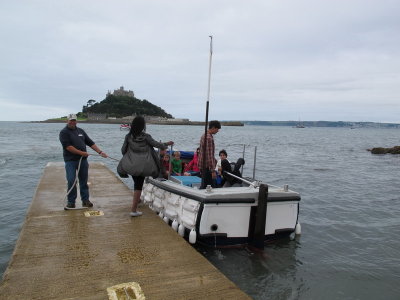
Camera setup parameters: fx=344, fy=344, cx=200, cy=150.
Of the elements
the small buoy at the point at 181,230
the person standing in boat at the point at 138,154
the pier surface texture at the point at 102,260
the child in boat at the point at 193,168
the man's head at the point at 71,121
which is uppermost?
the man's head at the point at 71,121

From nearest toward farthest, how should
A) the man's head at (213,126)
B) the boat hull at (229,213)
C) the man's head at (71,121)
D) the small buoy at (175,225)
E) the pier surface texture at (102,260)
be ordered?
the pier surface texture at (102,260) < the boat hull at (229,213) < the man's head at (71,121) < the man's head at (213,126) < the small buoy at (175,225)

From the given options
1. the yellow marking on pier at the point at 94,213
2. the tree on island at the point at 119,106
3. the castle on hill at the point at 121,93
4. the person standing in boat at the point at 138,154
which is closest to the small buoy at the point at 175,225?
the person standing in boat at the point at 138,154

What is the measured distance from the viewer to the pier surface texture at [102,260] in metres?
4.15

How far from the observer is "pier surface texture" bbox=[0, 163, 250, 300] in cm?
415

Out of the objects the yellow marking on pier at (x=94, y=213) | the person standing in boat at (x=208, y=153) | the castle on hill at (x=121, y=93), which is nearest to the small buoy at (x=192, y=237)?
the person standing in boat at (x=208, y=153)

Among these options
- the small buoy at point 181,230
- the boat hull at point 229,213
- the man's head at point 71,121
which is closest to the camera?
the boat hull at point 229,213

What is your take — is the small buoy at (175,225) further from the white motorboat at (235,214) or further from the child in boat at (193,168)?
the child in boat at (193,168)

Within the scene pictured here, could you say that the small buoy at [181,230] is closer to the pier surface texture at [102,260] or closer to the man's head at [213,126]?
the pier surface texture at [102,260]

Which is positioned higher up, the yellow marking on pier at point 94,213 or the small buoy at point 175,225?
the yellow marking on pier at point 94,213

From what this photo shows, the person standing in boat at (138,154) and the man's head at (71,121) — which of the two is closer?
the person standing in boat at (138,154)

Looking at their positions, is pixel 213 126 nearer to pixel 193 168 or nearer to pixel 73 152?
pixel 193 168

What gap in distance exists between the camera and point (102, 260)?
16.4 feet

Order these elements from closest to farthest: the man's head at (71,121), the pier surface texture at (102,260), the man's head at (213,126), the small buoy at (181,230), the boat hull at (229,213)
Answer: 1. the pier surface texture at (102,260)
2. the boat hull at (229,213)
3. the man's head at (71,121)
4. the small buoy at (181,230)
5. the man's head at (213,126)

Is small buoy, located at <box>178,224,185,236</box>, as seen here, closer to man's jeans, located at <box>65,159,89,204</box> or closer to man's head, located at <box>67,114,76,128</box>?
man's jeans, located at <box>65,159,89,204</box>
